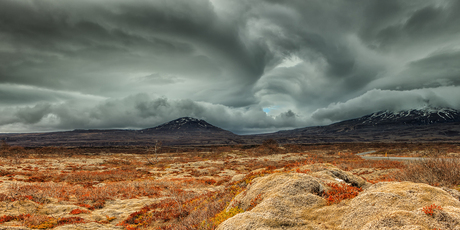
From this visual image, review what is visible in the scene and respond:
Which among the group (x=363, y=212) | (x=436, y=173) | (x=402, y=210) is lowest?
(x=436, y=173)

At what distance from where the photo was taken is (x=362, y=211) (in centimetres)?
466

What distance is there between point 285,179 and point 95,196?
45.6 feet

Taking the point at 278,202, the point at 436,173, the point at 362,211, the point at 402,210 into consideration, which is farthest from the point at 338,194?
the point at 436,173

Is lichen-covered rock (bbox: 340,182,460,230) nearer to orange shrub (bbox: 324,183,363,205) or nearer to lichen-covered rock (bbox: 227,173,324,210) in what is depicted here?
orange shrub (bbox: 324,183,363,205)

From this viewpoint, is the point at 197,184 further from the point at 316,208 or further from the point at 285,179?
the point at 316,208

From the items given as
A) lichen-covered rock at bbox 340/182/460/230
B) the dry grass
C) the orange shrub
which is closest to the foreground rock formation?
lichen-covered rock at bbox 340/182/460/230

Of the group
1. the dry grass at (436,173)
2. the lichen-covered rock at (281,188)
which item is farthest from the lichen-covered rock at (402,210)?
the dry grass at (436,173)

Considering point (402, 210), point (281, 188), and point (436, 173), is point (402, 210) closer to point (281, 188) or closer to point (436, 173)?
point (281, 188)

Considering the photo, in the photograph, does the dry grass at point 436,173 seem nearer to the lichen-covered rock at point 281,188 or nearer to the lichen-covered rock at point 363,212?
the lichen-covered rock at point 363,212

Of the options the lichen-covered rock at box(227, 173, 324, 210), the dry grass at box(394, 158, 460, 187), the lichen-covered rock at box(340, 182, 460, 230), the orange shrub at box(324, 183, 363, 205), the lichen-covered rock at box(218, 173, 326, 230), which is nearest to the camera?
the lichen-covered rock at box(340, 182, 460, 230)

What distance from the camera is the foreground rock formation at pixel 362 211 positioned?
3.75m

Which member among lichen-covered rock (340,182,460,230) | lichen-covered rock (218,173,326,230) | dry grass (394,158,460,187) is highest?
lichen-covered rock (340,182,460,230)

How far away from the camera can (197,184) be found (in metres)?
21.4

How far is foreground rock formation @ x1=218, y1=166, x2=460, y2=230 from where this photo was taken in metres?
3.75
